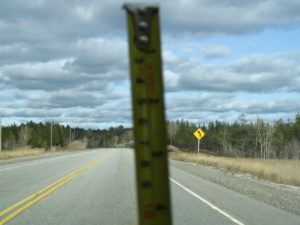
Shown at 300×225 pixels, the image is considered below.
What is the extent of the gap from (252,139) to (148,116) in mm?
129044

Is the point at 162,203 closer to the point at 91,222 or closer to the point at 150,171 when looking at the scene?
the point at 150,171

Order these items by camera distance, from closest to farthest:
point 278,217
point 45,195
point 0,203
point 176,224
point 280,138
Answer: point 176,224, point 278,217, point 0,203, point 45,195, point 280,138

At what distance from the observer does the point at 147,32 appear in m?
2.45

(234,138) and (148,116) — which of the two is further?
(234,138)

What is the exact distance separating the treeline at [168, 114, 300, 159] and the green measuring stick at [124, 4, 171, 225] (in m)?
94.9

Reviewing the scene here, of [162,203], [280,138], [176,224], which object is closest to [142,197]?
[162,203]

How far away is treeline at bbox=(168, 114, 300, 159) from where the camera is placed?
112 m

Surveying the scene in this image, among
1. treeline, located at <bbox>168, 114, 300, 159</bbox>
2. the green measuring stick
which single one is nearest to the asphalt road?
the green measuring stick

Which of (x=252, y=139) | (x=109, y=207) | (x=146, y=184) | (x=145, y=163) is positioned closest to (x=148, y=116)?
(x=145, y=163)

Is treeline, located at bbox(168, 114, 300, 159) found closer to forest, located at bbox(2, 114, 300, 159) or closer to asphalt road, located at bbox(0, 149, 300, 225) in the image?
forest, located at bbox(2, 114, 300, 159)

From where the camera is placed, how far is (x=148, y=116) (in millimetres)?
2416

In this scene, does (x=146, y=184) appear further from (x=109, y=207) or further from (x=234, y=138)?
(x=234, y=138)

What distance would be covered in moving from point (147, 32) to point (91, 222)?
6.69m

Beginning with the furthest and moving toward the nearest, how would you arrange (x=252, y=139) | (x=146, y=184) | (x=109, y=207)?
(x=252, y=139)
(x=109, y=207)
(x=146, y=184)
